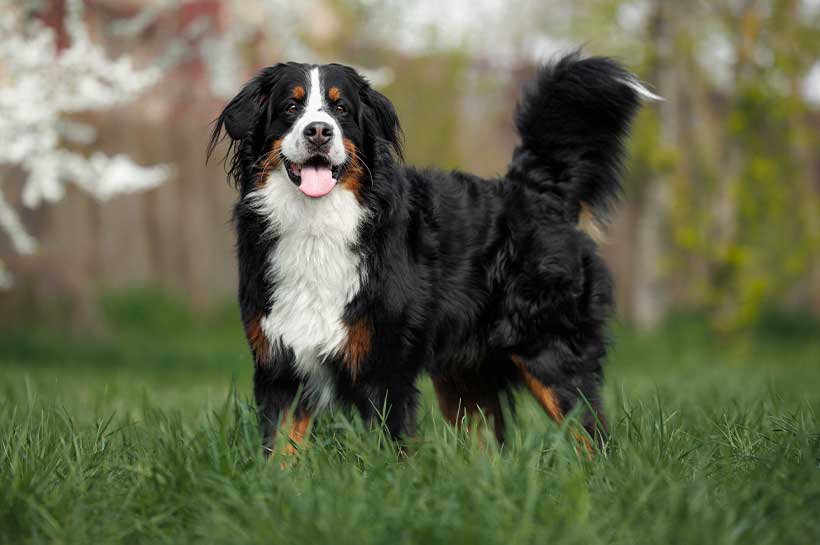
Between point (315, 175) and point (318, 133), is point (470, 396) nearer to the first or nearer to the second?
point (315, 175)

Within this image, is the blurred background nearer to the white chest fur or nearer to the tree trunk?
the tree trunk

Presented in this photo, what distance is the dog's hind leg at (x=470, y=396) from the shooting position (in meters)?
4.39

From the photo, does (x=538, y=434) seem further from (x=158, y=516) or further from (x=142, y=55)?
(x=142, y=55)

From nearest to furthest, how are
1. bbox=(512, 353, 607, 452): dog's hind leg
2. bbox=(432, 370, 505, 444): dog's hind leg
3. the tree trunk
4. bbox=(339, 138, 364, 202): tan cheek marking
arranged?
bbox=(339, 138, 364, 202): tan cheek marking < bbox=(512, 353, 607, 452): dog's hind leg < bbox=(432, 370, 505, 444): dog's hind leg < the tree trunk

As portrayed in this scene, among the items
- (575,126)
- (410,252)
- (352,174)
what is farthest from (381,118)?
(575,126)

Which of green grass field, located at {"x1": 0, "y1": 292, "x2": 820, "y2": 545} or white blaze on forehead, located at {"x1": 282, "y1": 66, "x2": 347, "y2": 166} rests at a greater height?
white blaze on forehead, located at {"x1": 282, "y1": 66, "x2": 347, "y2": 166}

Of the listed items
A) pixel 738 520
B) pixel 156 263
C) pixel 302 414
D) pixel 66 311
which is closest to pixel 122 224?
pixel 156 263

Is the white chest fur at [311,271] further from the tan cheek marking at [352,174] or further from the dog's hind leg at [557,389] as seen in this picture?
the dog's hind leg at [557,389]

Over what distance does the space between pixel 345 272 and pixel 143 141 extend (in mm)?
8043

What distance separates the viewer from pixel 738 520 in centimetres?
265

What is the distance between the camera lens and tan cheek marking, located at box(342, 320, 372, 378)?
3.59 m

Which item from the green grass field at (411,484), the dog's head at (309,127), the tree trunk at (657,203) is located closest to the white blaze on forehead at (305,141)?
the dog's head at (309,127)

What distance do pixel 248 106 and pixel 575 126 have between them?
1588 millimetres

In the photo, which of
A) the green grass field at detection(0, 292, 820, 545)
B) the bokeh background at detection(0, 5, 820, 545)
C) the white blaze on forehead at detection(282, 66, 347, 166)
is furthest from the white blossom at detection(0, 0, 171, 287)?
the white blaze on forehead at detection(282, 66, 347, 166)
